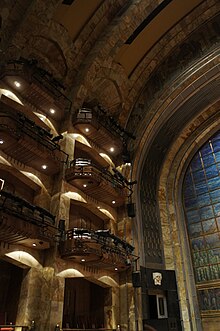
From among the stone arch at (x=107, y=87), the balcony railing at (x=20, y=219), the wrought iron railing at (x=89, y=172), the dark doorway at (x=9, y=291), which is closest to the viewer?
the balcony railing at (x=20, y=219)

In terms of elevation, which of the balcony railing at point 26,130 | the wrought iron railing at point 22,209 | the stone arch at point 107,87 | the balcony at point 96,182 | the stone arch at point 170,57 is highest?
the stone arch at point 170,57

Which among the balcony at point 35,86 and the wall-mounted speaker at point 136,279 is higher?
the balcony at point 35,86

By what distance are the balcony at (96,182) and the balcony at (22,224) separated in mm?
2456

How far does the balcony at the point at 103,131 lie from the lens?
Answer: 579 inches

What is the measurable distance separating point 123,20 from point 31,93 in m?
6.39

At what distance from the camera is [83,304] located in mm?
14023

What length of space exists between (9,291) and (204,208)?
1095cm

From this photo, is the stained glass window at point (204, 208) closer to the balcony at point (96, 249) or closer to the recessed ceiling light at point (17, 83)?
the balcony at point (96, 249)

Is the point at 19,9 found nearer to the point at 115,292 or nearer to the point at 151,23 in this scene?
the point at 151,23

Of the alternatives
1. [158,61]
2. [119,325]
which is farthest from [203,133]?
[119,325]

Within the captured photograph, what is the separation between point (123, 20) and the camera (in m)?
15.1

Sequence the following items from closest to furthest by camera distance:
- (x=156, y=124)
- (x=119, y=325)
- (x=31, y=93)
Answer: (x=119, y=325) < (x=31, y=93) < (x=156, y=124)

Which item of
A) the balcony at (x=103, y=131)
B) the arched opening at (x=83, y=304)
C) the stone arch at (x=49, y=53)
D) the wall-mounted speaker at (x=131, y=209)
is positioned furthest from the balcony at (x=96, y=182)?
the stone arch at (x=49, y=53)

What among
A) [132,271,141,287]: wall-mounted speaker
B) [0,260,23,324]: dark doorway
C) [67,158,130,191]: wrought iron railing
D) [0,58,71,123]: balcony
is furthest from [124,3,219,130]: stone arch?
[0,260,23,324]: dark doorway
